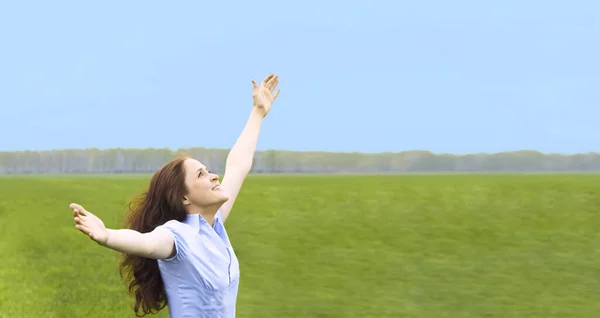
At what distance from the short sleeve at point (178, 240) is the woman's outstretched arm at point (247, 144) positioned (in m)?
0.76

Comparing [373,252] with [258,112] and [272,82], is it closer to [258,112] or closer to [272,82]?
[272,82]

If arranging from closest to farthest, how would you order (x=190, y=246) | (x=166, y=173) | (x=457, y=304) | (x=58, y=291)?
(x=190, y=246) < (x=166, y=173) < (x=457, y=304) < (x=58, y=291)

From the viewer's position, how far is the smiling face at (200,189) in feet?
14.6

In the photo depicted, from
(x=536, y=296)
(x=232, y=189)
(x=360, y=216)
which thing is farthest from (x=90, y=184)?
(x=232, y=189)

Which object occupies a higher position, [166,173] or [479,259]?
[166,173]

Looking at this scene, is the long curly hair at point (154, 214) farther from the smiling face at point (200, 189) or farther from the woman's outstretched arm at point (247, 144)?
the woman's outstretched arm at point (247, 144)

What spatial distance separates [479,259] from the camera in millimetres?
17203

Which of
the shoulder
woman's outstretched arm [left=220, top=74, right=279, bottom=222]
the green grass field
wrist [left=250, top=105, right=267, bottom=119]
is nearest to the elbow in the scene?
woman's outstretched arm [left=220, top=74, right=279, bottom=222]

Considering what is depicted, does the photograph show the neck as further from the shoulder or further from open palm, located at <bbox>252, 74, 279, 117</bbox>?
open palm, located at <bbox>252, 74, 279, 117</bbox>

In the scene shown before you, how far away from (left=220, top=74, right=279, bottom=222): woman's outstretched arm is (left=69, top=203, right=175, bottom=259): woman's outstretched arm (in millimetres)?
878

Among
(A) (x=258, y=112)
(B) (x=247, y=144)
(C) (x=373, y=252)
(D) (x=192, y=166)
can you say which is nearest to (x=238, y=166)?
(B) (x=247, y=144)

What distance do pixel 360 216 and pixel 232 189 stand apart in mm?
16198

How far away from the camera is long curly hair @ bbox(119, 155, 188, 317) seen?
14.7ft

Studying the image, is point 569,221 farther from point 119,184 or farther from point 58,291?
point 119,184
